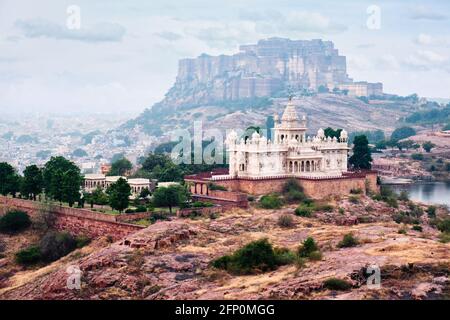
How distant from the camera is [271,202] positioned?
54.4 meters

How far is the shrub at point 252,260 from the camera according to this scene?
39688 mm

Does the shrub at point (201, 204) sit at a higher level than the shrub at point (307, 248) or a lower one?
higher

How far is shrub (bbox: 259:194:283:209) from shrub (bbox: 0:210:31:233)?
13176 mm

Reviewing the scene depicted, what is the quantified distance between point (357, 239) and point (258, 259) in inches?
240

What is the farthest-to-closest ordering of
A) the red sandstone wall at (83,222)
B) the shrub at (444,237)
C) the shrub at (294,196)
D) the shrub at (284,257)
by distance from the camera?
the shrub at (294,196)
the red sandstone wall at (83,222)
the shrub at (444,237)
the shrub at (284,257)

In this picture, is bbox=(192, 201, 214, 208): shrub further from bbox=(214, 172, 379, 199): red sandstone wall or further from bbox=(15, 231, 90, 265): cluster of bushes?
bbox=(15, 231, 90, 265): cluster of bushes

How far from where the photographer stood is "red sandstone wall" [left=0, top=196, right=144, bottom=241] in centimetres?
4953

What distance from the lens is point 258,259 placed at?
39.9 m

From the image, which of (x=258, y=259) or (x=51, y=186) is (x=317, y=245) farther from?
(x=51, y=186)

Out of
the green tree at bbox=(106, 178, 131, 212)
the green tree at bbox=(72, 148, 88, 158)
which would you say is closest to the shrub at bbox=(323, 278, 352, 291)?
the green tree at bbox=(106, 178, 131, 212)

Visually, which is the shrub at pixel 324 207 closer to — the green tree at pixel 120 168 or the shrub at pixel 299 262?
the shrub at pixel 299 262

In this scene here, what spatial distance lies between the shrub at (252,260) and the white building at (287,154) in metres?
17.5

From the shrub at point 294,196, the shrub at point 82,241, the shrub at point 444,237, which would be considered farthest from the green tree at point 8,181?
the shrub at point 444,237

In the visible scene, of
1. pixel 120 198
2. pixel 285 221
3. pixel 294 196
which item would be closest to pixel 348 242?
pixel 285 221
